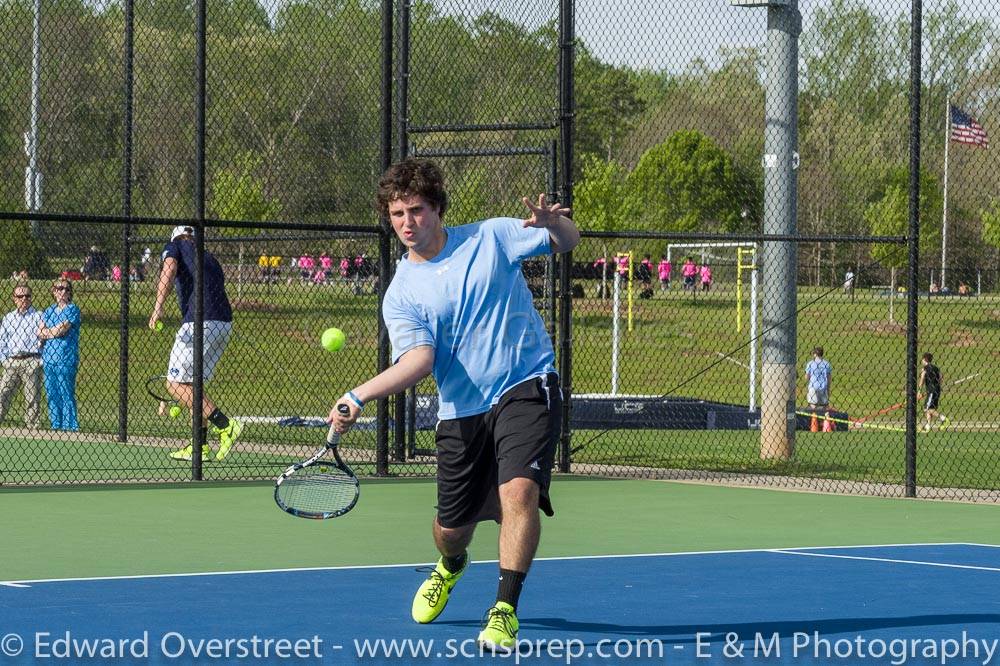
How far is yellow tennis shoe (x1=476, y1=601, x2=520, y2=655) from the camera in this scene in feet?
19.8

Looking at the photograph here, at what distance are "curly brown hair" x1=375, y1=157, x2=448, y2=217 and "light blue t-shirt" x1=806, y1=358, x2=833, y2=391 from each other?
53.0 feet

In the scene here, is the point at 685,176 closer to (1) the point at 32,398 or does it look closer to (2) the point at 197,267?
(1) the point at 32,398

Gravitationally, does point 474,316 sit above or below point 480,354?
above

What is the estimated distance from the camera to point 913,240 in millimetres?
11977

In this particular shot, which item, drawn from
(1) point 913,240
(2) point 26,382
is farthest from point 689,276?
(1) point 913,240

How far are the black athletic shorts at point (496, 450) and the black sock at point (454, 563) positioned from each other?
0.50ft

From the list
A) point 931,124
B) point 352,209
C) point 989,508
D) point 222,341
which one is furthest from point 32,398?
point 931,124

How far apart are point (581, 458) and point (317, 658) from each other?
9038 mm

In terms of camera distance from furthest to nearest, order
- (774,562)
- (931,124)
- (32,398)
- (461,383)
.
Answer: (931,124), (32,398), (774,562), (461,383)

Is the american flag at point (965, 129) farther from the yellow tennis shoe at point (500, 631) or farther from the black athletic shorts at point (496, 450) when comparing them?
the yellow tennis shoe at point (500, 631)

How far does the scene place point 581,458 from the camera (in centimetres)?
1477

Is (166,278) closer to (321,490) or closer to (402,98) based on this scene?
(402,98)

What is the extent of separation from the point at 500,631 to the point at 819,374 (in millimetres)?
16557

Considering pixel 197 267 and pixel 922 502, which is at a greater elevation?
pixel 197 267
